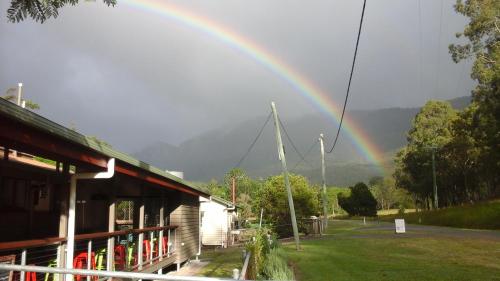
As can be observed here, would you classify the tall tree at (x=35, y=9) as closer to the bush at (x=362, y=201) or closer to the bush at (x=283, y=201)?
the bush at (x=283, y=201)

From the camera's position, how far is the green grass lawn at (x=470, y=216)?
35.6 meters

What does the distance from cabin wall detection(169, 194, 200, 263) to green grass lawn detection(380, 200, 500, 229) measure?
2438 centimetres

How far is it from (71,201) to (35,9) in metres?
5.43

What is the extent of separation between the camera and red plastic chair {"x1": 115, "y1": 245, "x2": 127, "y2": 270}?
35.0 feet

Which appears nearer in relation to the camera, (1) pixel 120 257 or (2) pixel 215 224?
(1) pixel 120 257

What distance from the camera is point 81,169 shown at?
868cm

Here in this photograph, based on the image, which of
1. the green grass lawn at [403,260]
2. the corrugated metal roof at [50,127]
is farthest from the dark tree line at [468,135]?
the corrugated metal roof at [50,127]

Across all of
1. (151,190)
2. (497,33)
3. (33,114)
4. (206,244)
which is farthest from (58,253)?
(497,33)

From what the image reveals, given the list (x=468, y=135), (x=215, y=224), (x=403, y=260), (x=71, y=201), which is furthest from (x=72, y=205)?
(x=468, y=135)

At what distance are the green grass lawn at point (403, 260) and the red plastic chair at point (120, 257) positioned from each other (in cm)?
499

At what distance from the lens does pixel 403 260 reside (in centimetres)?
1596

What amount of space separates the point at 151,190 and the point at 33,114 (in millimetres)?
9789

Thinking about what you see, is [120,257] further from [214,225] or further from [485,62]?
[485,62]

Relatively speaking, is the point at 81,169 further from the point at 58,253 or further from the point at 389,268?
the point at 389,268
